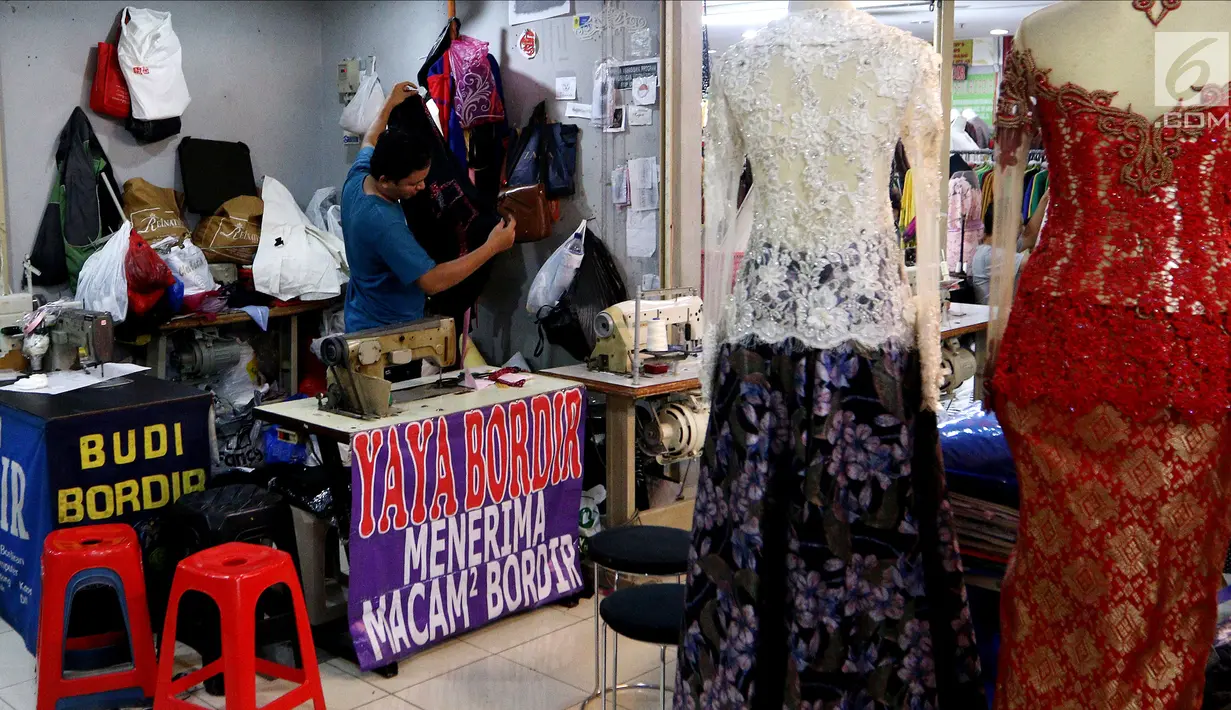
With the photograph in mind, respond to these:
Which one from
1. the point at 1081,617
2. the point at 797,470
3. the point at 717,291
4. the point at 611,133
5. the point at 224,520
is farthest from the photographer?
the point at 611,133

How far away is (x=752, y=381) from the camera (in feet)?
Answer: 7.32

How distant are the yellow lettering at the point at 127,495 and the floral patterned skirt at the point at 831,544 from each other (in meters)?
2.01

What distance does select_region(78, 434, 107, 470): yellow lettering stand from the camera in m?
3.29

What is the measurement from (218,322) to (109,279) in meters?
0.60

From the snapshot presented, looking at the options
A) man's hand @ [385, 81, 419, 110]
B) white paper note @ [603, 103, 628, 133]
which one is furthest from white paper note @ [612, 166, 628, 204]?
man's hand @ [385, 81, 419, 110]

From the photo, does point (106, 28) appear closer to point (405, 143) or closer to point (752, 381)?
point (405, 143)

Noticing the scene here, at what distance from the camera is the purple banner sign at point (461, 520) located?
10.7 ft

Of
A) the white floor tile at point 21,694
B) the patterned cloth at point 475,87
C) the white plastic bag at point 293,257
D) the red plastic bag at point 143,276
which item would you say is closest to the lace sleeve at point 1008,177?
the white floor tile at point 21,694

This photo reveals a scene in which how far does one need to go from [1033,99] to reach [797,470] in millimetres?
827

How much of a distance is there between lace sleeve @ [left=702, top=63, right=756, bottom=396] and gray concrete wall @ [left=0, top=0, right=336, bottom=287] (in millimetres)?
3785

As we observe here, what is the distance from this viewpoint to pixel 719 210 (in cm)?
243

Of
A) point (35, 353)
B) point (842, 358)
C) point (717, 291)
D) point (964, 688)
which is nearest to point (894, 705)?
point (964, 688)

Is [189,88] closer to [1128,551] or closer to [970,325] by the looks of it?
[970,325]

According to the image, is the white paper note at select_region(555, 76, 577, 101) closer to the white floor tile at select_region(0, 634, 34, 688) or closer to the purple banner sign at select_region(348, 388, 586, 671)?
the purple banner sign at select_region(348, 388, 586, 671)
